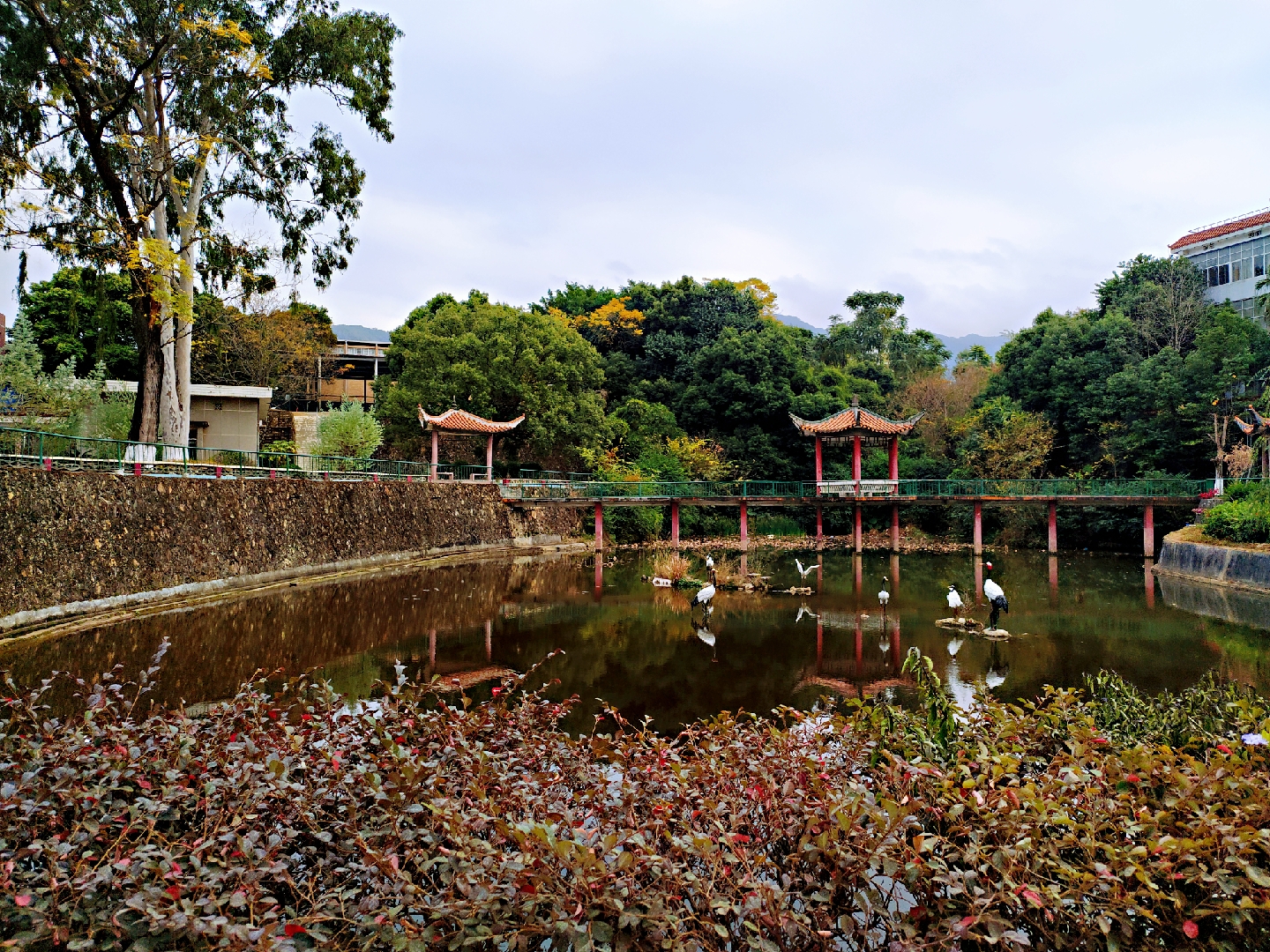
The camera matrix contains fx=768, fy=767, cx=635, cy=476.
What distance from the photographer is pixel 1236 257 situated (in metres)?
32.3

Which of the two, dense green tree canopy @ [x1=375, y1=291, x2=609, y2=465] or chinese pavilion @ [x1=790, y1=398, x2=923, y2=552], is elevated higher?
dense green tree canopy @ [x1=375, y1=291, x2=609, y2=465]

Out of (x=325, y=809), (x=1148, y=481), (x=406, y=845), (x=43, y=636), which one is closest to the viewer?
(x=406, y=845)

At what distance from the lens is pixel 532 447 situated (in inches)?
1216

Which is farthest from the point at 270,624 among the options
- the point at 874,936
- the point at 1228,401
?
the point at 1228,401

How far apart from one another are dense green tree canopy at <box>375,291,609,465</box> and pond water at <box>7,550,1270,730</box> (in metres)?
12.1

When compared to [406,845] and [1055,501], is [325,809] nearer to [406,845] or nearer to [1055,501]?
[406,845]

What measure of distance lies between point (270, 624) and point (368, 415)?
55.0 feet

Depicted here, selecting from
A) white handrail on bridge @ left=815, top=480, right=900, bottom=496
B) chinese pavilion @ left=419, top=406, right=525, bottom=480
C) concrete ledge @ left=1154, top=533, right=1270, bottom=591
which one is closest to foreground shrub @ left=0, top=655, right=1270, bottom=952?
concrete ledge @ left=1154, top=533, right=1270, bottom=591

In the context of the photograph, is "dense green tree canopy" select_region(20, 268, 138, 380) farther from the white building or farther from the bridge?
the white building

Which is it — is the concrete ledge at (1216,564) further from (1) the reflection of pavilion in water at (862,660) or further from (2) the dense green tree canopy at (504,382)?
(2) the dense green tree canopy at (504,382)

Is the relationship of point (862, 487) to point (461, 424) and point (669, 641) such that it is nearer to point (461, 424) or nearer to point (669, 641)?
point (461, 424)

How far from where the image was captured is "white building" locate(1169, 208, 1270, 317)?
103ft

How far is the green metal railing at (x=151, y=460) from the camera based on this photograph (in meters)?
Result: 12.4

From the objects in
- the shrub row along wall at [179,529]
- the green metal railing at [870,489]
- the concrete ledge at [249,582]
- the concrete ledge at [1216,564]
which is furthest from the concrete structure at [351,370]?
the concrete ledge at [1216,564]
